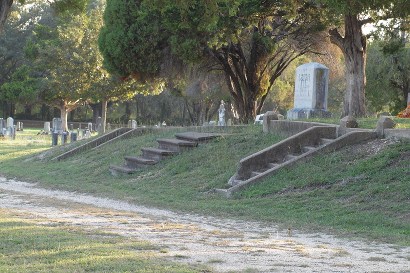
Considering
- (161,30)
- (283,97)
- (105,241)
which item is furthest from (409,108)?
(283,97)

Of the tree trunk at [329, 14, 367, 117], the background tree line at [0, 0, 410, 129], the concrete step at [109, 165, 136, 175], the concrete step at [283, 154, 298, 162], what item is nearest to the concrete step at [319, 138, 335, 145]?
the concrete step at [283, 154, 298, 162]

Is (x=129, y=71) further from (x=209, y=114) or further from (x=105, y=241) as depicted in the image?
(x=209, y=114)

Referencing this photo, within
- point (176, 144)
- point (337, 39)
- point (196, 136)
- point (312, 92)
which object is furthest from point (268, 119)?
point (337, 39)

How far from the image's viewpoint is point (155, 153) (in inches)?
955

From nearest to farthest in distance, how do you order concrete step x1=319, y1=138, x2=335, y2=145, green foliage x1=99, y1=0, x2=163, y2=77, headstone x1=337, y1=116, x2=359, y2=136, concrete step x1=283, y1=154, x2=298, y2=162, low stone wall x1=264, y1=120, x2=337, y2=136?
concrete step x1=283, y1=154, x2=298, y2=162, concrete step x1=319, y1=138, x2=335, y2=145, headstone x1=337, y1=116, x2=359, y2=136, low stone wall x1=264, y1=120, x2=337, y2=136, green foliage x1=99, y1=0, x2=163, y2=77

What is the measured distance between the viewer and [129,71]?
115 feet

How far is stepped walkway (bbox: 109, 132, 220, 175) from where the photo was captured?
78.2ft

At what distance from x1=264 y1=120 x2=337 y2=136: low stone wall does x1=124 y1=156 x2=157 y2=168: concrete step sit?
3.57 meters

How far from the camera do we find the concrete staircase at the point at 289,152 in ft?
61.0

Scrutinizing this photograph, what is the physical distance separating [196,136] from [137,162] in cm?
200

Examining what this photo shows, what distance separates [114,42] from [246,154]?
46.5ft

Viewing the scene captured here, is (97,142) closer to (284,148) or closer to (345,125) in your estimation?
(284,148)

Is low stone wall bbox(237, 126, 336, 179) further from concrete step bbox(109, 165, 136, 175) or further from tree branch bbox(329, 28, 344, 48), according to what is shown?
Answer: tree branch bbox(329, 28, 344, 48)

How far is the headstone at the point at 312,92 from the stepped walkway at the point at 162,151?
494 centimetres
